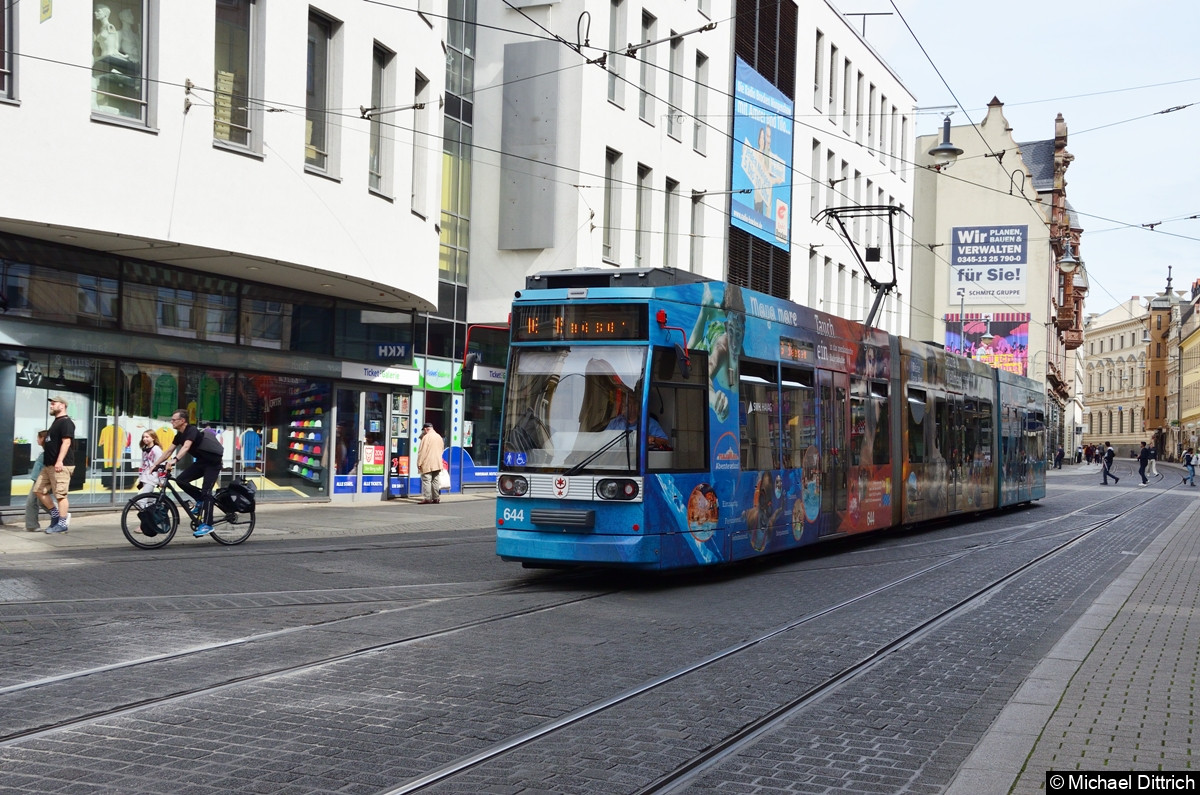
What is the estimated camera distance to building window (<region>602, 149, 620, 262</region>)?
1276 inches

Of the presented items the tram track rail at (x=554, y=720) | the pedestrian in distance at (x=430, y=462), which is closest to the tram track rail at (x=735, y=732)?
the tram track rail at (x=554, y=720)

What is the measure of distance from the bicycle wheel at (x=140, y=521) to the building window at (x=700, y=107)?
23.3 m

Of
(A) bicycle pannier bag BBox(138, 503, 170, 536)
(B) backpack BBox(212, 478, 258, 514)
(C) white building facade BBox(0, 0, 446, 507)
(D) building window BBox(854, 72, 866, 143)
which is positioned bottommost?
(A) bicycle pannier bag BBox(138, 503, 170, 536)

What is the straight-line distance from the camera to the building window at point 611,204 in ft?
106

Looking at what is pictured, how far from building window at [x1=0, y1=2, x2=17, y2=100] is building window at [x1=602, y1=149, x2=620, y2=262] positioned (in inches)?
671

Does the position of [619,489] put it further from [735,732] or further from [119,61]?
[119,61]

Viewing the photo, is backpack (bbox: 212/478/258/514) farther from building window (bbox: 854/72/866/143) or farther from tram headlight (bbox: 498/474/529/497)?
building window (bbox: 854/72/866/143)

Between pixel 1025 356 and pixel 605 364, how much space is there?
211ft

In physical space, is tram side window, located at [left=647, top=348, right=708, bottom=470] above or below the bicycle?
above

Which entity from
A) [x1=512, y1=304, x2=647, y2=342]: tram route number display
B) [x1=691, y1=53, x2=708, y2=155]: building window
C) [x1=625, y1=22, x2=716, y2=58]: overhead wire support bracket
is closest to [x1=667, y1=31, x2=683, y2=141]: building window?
[x1=691, y1=53, x2=708, y2=155]: building window

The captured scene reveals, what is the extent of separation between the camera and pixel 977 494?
82.6 feet

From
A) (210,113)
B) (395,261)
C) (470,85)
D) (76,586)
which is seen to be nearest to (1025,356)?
(470,85)

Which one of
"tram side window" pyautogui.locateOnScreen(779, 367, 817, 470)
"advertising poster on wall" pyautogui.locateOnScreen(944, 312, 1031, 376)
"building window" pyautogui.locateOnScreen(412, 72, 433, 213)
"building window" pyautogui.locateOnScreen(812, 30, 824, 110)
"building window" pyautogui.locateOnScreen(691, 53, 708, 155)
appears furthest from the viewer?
"advertising poster on wall" pyautogui.locateOnScreen(944, 312, 1031, 376)

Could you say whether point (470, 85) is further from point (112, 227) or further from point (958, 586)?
point (958, 586)
